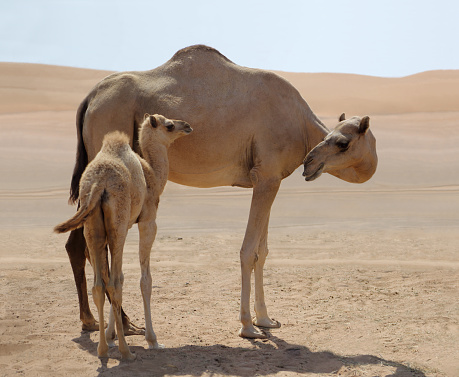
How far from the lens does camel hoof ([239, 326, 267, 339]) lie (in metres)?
7.96

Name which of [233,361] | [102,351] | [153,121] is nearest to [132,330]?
[102,351]

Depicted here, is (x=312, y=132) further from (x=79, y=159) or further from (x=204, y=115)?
(x=79, y=159)

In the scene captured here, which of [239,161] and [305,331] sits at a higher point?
[239,161]

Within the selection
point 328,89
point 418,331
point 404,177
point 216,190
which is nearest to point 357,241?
point 418,331

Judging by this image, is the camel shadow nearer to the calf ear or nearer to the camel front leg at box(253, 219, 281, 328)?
the camel front leg at box(253, 219, 281, 328)

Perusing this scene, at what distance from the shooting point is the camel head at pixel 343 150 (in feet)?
25.1

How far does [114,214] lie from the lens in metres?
6.22

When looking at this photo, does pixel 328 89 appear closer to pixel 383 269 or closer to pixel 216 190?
pixel 216 190

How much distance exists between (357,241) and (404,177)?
1453cm

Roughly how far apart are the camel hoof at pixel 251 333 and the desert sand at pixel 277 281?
161mm

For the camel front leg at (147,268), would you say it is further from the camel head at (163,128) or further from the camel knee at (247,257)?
the camel knee at (247,257)

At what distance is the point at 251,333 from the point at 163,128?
8.96 ft

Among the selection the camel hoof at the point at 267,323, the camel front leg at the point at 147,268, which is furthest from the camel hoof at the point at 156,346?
the camel hoof at the point at 267,323

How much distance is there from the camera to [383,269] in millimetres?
12016
